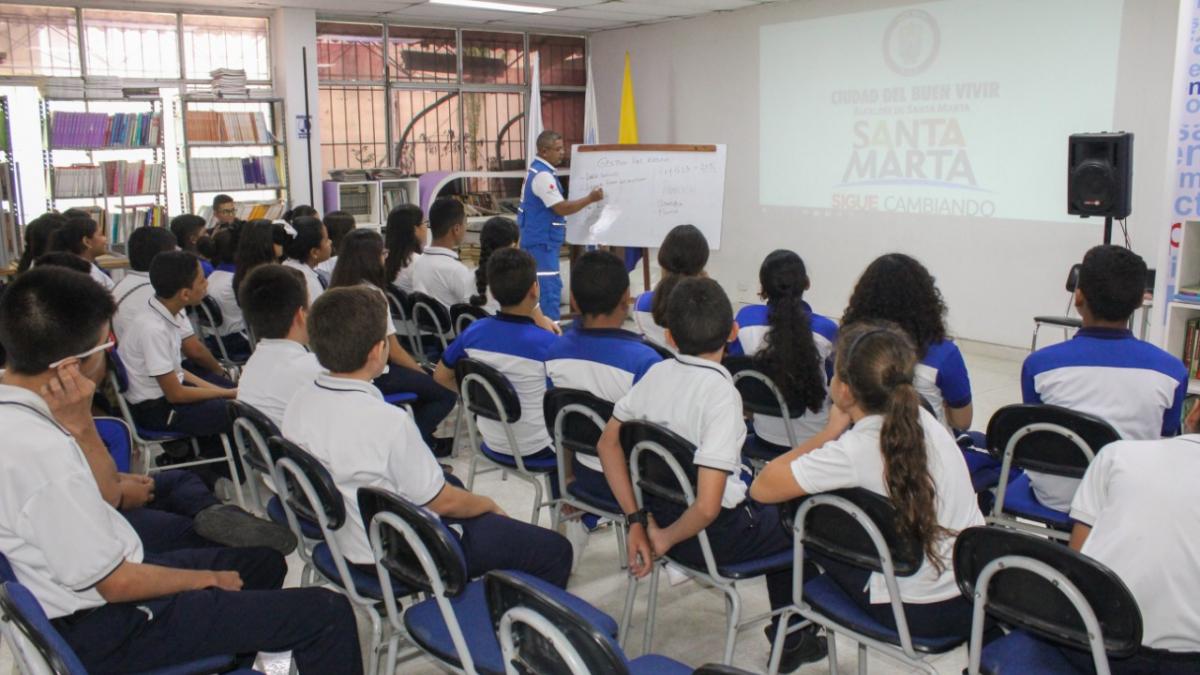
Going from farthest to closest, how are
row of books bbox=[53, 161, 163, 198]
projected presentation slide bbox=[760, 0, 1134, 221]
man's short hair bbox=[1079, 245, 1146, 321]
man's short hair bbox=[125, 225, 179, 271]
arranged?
row of books bbox=[53, 161, 163, 198] → projected presentation slide bbox=[760, 0, 1134, 221] → man's short hair bbox=[125, 225, 179, 271] → man's short hair bbox=[1079, 245, 1146, 321]

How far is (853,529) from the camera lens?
2.05 metres

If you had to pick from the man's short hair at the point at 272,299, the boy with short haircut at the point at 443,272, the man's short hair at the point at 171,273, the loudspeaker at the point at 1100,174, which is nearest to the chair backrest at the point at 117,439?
the man's short hair at the point at 272,299

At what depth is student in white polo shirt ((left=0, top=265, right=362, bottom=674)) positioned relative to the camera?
5.74 ft

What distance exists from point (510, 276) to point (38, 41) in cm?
665

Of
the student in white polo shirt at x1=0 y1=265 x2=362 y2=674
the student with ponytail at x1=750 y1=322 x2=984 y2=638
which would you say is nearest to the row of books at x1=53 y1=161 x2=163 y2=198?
the student in white polo shirt at x1=0 y1=265 x2=362 y2=674

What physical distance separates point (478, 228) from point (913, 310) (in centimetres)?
646

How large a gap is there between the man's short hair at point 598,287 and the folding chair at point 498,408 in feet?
1.23

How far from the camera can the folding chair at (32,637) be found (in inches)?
58.9

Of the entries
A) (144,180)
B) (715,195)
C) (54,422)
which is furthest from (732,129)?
(54,422)

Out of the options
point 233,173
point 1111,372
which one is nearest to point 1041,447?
point 1111,372

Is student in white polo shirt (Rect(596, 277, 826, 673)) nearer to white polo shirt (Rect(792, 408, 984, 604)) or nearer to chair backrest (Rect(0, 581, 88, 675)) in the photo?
white polo shirt (Rect(792, 408, 984, 604))

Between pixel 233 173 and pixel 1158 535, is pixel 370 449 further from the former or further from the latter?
pixel 233 173

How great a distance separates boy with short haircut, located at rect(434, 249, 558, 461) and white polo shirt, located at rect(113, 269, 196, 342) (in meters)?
1.39

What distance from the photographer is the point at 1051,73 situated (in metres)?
6.41
